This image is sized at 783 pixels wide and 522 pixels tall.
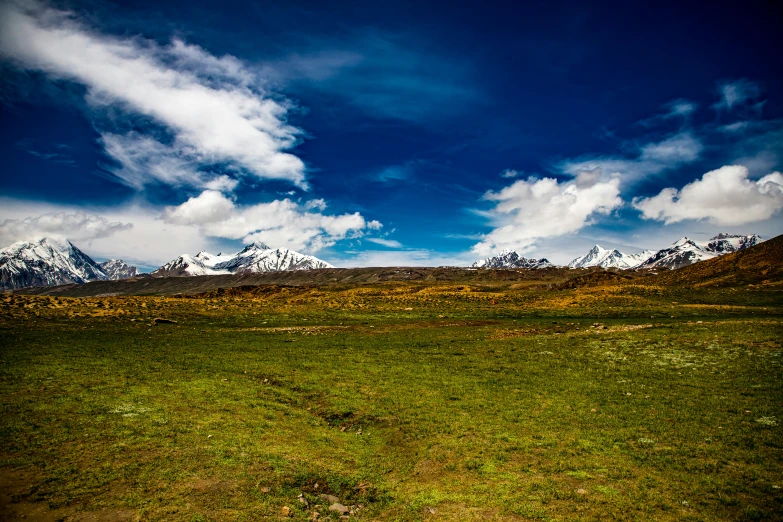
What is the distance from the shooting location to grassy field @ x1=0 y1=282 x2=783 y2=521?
38.9 feet

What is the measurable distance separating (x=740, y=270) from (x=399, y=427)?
144 meters

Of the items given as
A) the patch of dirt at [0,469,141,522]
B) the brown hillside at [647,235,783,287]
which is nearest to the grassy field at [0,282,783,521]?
the patch of dirt at [0,469,141,522]

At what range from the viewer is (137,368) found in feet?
87.6

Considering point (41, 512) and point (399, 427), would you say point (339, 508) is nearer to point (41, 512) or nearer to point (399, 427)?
point (399, 427)

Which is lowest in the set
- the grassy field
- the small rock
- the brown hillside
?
the small rock

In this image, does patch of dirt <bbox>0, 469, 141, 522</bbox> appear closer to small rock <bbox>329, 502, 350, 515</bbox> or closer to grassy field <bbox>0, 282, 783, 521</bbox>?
grassy field <bbox>0, 282, 783, 521</bbox>

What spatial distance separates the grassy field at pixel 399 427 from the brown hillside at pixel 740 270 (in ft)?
305

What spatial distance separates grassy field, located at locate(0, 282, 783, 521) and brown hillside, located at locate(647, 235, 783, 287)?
93095mm

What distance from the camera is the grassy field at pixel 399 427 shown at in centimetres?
1184

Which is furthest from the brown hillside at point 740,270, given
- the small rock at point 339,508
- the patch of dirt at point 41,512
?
the patch of dirt at point 41,512

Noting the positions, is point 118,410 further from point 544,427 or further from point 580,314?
point 580,314

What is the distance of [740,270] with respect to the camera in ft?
375

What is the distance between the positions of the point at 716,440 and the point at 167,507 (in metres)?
21.0

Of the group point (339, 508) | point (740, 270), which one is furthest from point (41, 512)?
point (740, 270)
